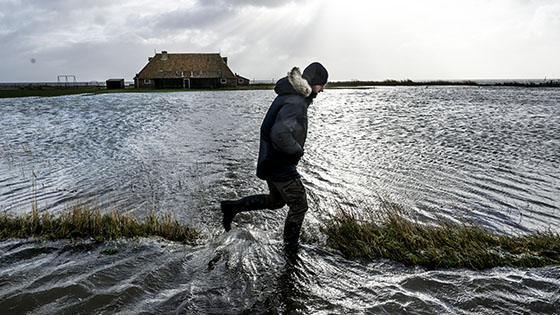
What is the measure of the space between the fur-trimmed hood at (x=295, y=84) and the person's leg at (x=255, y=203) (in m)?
1.38

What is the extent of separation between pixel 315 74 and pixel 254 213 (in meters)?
3.49

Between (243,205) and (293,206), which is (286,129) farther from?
(243,205)

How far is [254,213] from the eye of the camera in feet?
23.4

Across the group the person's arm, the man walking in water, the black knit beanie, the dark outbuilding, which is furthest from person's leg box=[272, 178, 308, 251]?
the dark outbuilding

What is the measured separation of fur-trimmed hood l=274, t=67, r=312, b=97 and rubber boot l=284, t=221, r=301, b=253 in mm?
1978

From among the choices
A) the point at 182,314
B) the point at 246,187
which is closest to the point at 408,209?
the point at 246,187

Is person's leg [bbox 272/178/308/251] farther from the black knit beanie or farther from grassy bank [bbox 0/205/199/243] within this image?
grassy bank [bbox 0/205/199/243]

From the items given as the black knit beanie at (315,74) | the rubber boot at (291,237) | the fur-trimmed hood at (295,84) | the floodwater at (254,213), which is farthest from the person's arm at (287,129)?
the floodwater at (254,213)

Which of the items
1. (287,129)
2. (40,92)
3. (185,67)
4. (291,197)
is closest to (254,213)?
(291,197)

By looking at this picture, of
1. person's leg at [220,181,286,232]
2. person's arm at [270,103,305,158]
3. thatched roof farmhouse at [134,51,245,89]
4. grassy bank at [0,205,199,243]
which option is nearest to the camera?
person's arm at [270,103,305,158]

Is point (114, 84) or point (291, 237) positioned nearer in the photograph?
point (291, 237)

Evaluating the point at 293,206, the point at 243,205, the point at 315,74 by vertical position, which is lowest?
the point at 243,205

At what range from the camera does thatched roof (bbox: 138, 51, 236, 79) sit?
74375 mm

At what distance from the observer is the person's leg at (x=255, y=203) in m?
5.16
